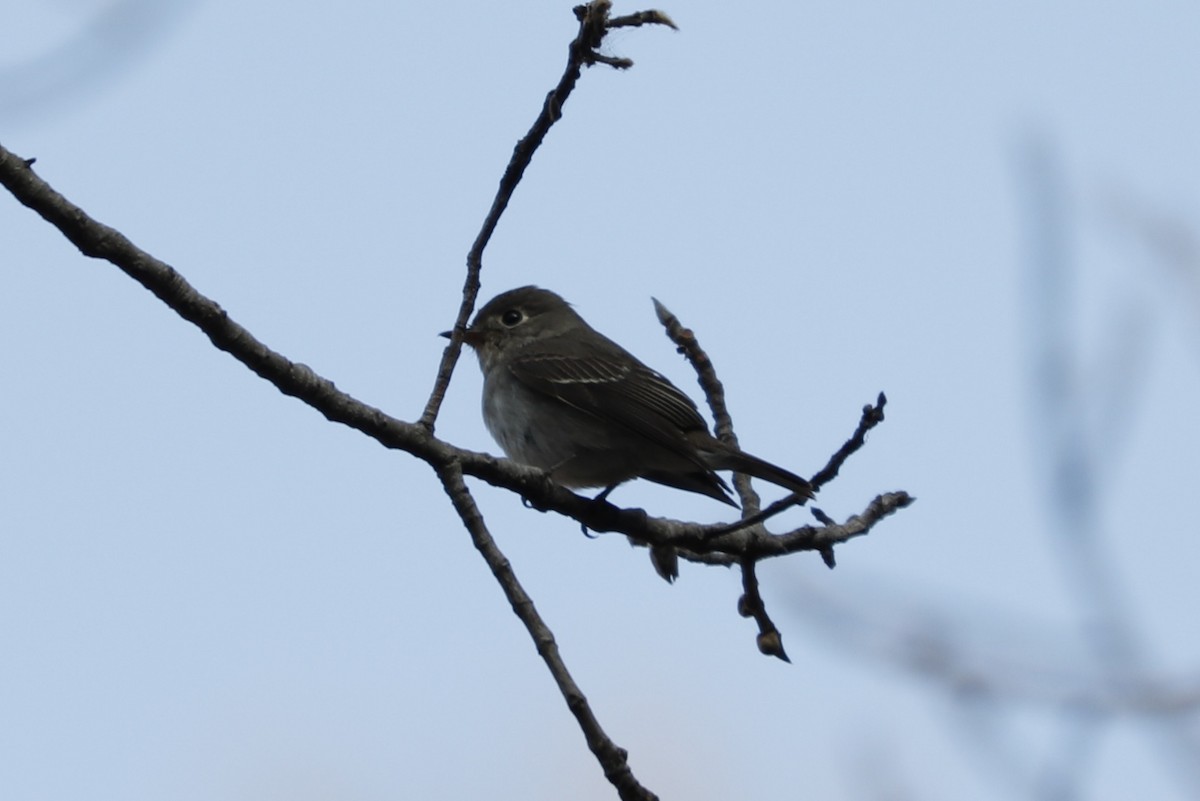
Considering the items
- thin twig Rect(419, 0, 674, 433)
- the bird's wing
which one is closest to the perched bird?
the bird's wing

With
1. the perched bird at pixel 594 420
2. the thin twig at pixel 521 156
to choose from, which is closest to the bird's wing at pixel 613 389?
the perched bird at pixel 594 420

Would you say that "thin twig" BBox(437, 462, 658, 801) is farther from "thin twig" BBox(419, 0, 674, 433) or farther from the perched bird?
the perched bird

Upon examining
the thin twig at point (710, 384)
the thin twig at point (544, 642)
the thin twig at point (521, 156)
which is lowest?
the thin twig at point (544, 642)

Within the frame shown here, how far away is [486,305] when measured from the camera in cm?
973

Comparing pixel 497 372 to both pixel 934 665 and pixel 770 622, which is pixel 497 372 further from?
pixel 934 665

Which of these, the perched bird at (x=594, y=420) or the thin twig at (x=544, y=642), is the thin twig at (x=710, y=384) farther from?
the thin twig at (x=544, y=642)

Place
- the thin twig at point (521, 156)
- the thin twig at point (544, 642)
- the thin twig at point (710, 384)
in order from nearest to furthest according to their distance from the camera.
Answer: the thin twig at point (544, 642), the thin twig at point (521, 156), the thin twig at point (710, 384)

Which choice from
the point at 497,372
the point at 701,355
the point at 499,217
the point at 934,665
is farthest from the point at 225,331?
the point at 497,372

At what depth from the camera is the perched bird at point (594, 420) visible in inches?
295

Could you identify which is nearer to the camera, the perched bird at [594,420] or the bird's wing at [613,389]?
the perched bird at [594,420]

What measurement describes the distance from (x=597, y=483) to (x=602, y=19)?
3.91 m

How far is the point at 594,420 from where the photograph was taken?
7.81 meters

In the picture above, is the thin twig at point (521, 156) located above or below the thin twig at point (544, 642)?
above

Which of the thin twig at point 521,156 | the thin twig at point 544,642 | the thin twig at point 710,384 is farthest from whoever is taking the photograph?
the thin twig at point 710,384
